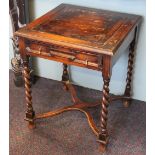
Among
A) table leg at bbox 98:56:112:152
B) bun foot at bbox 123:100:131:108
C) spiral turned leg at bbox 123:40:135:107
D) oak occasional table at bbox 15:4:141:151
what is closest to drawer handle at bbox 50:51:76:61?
oak occasional table at bbox 15:4:141:151

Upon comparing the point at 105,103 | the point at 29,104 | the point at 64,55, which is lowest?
the point at 29,104

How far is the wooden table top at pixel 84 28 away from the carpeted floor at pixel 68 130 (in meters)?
0.56

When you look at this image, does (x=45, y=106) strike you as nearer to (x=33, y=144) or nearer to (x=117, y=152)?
(x=33, y=144)

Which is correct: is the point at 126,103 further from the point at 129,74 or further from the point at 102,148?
the point at 102,148

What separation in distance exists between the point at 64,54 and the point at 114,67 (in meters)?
0.57

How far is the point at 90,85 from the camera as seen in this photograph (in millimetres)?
1803

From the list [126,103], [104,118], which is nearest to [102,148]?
[104,118]

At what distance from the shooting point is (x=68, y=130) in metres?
1.49

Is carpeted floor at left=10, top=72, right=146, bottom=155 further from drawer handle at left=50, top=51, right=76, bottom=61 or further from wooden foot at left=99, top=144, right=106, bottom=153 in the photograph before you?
drawer handle at left=50, top=51, right=76, bottom=61

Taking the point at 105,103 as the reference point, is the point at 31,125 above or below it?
below

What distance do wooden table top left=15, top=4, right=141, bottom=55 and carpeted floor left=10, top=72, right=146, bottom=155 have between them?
0.56 m

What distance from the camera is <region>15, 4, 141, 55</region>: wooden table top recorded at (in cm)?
111

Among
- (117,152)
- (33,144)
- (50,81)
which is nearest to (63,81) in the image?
(50,81)

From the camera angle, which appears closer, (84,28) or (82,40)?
(82,40)
